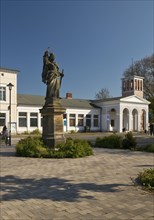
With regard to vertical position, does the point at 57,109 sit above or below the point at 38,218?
above

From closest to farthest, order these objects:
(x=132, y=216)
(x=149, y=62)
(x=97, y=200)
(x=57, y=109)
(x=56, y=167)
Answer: (x=132, y=216) → (x=97, y=200) → (x=56, y=167) → (x=57, y=109) → (x=149, y=62)

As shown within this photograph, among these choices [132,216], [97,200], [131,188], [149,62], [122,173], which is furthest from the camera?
[149,62]

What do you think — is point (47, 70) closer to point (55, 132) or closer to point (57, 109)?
point (57, 109)

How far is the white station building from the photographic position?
144 ft

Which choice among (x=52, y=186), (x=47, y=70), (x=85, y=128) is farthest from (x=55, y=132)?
(x=85, y=128)

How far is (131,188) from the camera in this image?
6.80 metres

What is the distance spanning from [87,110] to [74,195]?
48383 mm

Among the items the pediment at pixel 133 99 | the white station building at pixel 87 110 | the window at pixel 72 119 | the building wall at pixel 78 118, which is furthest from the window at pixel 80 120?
the pediment at pixel 133 99

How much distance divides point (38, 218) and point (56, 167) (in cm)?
517

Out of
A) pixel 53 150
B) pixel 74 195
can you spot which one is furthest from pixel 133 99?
pixel 74 195

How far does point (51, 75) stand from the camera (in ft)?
48.9

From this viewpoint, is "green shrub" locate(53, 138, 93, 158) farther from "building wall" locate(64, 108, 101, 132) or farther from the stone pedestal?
"building wall" locate(64, 108, 101, 132)


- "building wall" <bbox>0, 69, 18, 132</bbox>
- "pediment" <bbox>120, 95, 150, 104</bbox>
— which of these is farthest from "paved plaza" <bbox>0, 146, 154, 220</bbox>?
"pediment" <bbox>120, 95, 150, 104</bbox>

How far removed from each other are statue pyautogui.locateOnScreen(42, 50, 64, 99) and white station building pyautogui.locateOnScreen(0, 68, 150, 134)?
95.5 feet
